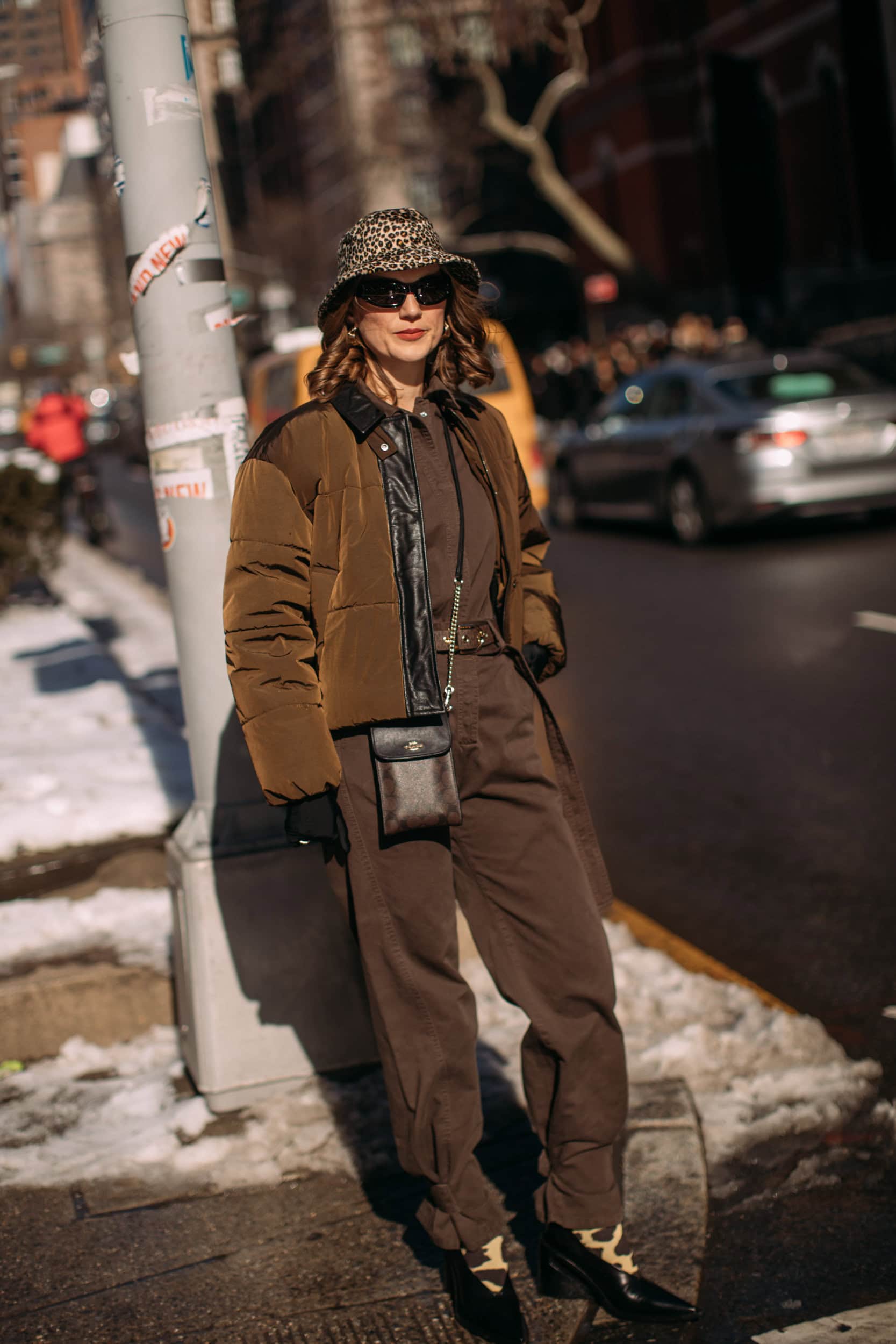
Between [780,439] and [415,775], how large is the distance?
1072cm

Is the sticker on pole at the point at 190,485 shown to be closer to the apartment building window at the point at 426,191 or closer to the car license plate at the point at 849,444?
the car license plate at the point at 849,444

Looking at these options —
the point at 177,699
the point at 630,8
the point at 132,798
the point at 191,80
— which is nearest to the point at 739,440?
the point at 177,699

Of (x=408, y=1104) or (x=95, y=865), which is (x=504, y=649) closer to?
(x=408, y=1104)

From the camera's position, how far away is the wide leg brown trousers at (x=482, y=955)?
9.44 feet

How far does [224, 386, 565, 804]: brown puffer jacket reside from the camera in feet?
8.98

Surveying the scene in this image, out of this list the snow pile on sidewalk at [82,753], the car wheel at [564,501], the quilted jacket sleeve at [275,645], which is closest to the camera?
the quilted jacket sleeve at [275,645]

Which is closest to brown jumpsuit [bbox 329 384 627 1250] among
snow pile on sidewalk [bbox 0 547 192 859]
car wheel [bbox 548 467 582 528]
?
snow pile on sidewalk [bbox 0 547 192 859]

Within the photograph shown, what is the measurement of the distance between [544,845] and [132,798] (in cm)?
308

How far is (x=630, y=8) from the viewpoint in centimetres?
4009

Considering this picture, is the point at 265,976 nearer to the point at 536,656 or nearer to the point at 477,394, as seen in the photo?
the point at 536,656

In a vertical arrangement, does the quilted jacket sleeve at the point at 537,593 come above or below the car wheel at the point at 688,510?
above

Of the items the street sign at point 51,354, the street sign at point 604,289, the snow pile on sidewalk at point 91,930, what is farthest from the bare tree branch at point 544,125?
the street sign at point 51,354

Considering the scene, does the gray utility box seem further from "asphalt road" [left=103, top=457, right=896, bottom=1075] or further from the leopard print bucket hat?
the leopard print bucket hat

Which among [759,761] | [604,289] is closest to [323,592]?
[759,761]
